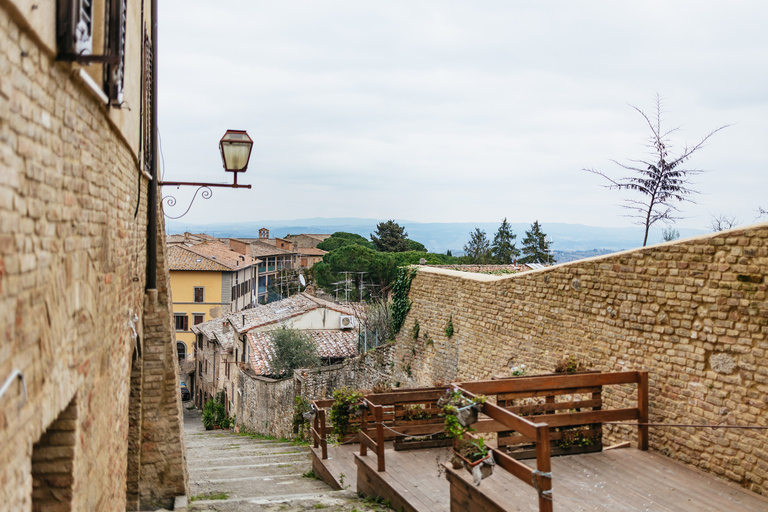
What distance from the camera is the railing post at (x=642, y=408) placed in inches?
287

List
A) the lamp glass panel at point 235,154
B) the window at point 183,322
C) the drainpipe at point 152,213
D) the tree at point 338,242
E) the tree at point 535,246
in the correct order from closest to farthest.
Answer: the drainpipe at point 152,213
the lamp glass panel at point 235,154
the window at point 183,322
the tree at point 535,246
the tree at point 338,242

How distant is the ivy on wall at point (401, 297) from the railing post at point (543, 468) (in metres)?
10.8

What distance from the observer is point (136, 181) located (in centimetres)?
589

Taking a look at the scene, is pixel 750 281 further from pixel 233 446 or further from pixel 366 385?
pixel 233 446

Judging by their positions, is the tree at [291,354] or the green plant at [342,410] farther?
the tree at [291,354]

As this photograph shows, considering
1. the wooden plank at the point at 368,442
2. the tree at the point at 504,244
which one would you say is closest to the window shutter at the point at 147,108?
the wooden plank at the point at 368,442

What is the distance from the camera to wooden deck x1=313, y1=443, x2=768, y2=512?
5.43 metres

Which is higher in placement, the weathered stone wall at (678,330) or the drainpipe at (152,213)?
the drainpipe at (152,213)

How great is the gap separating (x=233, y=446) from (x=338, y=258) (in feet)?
95.9

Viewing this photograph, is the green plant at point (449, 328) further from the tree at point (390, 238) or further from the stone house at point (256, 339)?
the tree at point (390, 238)

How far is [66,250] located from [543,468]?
3946 millimetres

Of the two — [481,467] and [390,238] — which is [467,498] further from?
[390,238]

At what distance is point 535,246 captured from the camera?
191ft

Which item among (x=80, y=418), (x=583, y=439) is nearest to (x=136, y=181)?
(x=80, y=418)
